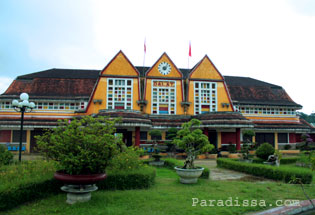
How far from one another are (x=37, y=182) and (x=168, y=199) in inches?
172

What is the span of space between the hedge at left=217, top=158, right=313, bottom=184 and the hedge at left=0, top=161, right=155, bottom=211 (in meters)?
6.12

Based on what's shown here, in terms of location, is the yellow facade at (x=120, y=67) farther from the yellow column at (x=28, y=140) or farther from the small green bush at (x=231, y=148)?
the small green bush at (x=231, y=148)

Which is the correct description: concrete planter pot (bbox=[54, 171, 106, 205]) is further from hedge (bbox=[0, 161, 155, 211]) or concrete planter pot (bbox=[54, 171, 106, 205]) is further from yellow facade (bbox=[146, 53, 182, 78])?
yellow facade (bbox=[146, 53, 182, 78])

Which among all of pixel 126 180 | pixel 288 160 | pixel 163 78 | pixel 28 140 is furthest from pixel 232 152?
pixel 28 140

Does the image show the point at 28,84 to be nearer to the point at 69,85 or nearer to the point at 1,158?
the point at 69,85

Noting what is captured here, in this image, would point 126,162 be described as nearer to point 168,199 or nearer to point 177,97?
point 168,199

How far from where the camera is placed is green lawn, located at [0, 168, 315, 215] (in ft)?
23.4

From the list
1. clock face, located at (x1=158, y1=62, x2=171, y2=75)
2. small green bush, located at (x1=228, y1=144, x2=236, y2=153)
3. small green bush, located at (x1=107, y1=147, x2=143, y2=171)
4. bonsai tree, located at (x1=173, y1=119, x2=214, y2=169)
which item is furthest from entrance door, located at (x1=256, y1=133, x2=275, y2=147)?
small green bush, located at (x1=107, y1=147, x2=143, y2=171)

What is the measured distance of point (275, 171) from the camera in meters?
12.8

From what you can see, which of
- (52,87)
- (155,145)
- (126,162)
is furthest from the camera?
(52,87)

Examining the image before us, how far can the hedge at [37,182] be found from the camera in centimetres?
743

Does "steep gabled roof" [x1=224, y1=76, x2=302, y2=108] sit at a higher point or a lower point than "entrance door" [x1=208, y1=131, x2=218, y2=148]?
higher

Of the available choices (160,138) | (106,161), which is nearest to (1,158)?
(106,161)

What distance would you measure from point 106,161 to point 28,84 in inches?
1123
